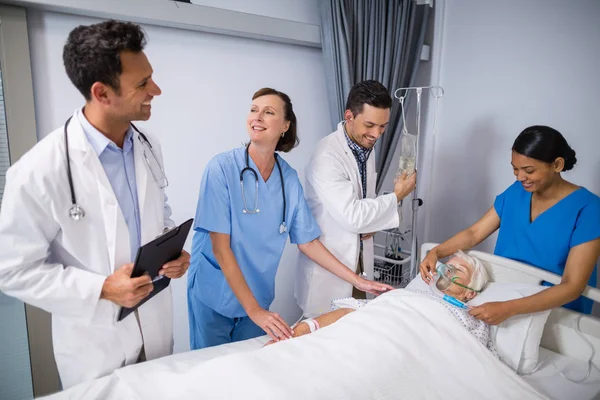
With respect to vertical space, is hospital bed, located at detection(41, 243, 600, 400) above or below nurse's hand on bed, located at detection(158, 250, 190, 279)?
below

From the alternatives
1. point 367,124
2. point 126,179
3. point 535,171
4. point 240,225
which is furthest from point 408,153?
point 126,179

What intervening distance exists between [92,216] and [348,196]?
1028mm

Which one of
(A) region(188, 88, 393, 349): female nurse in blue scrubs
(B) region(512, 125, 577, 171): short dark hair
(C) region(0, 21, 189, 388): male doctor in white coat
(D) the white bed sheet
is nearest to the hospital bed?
(D) the white bed sheet

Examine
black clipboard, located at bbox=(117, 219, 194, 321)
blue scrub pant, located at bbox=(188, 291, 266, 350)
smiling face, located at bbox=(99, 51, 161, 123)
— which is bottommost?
blue scrub pant, located at bbox=(188, 291, 266, 350)

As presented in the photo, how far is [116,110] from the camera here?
3.60 feet

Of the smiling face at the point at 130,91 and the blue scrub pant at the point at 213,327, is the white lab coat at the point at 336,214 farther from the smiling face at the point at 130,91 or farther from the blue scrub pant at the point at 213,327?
the smiling face at the point at 130,91

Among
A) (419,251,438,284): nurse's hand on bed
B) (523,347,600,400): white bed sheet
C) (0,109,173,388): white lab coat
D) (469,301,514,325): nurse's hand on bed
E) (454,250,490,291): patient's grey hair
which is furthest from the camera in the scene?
(419,251,438,284): nurse's hand on bed

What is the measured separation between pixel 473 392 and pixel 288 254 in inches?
61.3

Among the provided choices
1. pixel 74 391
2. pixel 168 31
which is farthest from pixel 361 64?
pixel 74 391

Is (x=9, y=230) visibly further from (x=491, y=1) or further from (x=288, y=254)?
(x=491, y=1)

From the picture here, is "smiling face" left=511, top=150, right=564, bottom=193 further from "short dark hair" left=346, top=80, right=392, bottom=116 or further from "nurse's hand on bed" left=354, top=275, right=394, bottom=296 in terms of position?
"nurse's hand on bed" left=354, top=275, right=394, bottom=296

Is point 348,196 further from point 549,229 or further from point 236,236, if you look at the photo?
point 549,229

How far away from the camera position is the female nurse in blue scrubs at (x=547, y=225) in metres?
1.44

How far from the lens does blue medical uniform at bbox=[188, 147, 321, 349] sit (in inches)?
61.1
